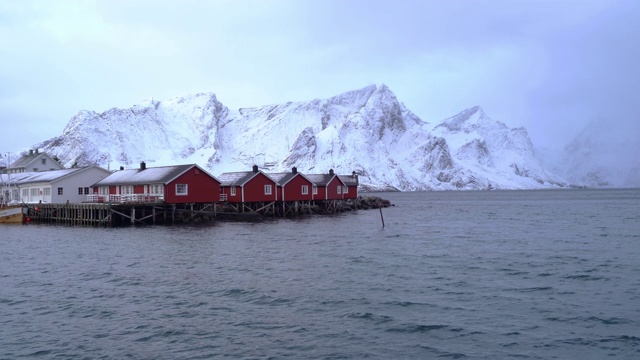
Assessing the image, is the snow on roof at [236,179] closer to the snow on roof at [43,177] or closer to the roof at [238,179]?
the roof at [238,179]

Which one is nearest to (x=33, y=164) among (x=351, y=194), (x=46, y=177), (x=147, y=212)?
(x=46, y=177)

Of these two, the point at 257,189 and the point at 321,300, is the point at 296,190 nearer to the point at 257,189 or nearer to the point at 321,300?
the point at 257,189

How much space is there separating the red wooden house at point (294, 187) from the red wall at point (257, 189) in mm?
1500

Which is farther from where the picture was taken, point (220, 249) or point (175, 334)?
point (220, 249)

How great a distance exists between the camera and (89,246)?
36438mm

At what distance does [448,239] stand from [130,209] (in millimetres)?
33667

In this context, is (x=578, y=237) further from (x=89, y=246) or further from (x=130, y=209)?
(x=130, y=209)

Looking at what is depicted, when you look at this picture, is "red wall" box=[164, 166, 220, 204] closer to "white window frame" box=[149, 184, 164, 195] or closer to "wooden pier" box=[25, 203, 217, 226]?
"white window frame" box=[149, 184, 164, 195]

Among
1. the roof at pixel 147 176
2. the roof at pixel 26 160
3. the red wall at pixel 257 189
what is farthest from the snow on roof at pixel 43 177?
the red wall at pixel 257 189

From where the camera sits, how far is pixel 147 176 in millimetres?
58531

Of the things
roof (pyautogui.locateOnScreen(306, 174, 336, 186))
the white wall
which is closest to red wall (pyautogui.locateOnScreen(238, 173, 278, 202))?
roof (pyautogui.locateOnScreen(306, 174, 336, 186))

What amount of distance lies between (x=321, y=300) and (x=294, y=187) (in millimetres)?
52306

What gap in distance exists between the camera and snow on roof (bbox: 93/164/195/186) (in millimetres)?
56125

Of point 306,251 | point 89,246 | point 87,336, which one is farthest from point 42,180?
point 87,336
